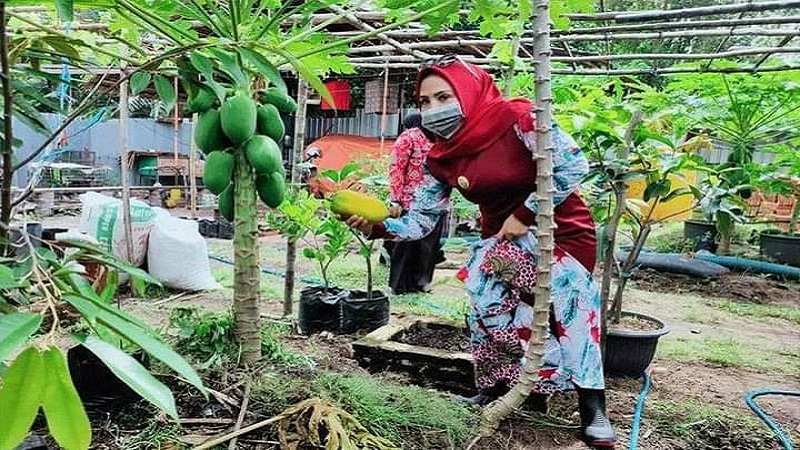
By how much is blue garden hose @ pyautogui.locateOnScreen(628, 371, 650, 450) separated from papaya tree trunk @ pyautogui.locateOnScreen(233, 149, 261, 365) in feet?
4.65

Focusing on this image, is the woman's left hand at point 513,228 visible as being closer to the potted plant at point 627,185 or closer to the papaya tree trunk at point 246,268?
the potted plant at point 627,185

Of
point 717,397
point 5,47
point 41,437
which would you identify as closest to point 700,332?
point 717,397

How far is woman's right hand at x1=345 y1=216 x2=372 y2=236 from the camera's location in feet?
6.85

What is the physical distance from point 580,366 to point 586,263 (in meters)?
0.38

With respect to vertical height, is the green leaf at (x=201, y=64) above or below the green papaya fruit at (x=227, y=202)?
above

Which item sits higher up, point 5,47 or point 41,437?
point 5,47

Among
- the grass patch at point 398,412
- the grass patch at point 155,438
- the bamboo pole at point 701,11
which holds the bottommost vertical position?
the grass patch at point 398,412

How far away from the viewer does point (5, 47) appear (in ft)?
3.06

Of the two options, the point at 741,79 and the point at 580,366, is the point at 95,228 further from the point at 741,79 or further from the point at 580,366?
the point at 741,79

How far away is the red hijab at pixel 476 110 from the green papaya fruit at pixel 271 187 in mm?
747

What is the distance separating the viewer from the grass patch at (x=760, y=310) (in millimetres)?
5348

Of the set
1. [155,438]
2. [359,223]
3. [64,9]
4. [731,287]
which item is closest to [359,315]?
[359,223]

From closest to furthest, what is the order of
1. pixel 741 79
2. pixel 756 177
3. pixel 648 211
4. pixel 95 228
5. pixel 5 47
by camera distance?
1. pixel 5 47
2. pixel 648 211
3. pixel 741 79
4. pixel 95 228
5. pixel 756 177

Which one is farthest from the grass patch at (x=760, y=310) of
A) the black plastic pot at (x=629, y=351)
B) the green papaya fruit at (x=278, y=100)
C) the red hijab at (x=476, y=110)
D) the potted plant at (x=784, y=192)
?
the green papaya fruit at (x=278, y=100)
